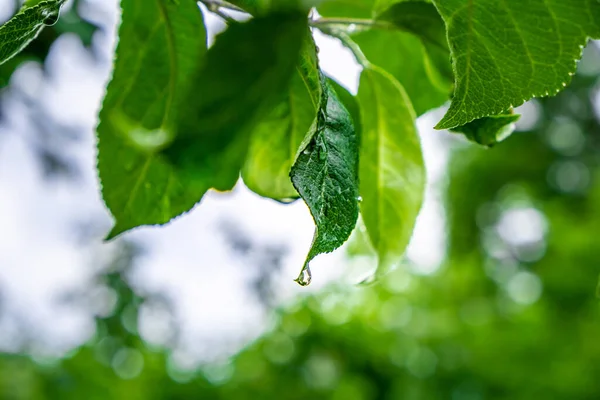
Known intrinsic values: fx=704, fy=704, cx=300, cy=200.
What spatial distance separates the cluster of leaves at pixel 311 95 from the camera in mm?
227

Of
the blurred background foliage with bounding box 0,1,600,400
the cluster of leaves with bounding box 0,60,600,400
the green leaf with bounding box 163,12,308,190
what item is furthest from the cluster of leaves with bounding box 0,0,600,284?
the cluster of leaves with bounding box 0,60,600,400

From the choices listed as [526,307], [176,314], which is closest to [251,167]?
[526,307]

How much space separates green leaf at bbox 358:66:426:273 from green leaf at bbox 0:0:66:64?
0.77ft

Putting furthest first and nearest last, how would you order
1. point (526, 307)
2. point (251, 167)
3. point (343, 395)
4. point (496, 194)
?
point (496, 194), point (526, 307), point (343, 395), point (251, 167)

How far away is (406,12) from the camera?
497 millimetres

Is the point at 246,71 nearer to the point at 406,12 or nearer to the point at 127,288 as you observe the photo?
the point at 406,12

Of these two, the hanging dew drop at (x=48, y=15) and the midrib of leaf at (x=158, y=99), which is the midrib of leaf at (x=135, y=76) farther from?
the hanging dew drop at (x=48, y=15)

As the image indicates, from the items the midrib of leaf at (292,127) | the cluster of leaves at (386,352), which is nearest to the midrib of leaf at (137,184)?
the midrib of leaf at (292,127)

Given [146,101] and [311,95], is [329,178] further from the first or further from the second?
[146,101]

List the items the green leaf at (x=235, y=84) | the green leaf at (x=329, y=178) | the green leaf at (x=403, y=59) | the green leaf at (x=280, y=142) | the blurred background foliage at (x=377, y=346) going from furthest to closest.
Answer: the blurred background foliage at (x=377, y=346), the green leaf at (x=403, y=59), the green leaf at (x=280, y=142), the green leaf at (x=329, y=178), the green leaf at (x=235, y=84)

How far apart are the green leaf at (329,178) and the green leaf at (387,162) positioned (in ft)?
0.42

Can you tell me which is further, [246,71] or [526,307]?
[526,307]

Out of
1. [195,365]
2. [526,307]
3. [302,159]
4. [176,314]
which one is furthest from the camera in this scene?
[176,314]

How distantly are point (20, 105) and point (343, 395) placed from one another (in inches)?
69.9
